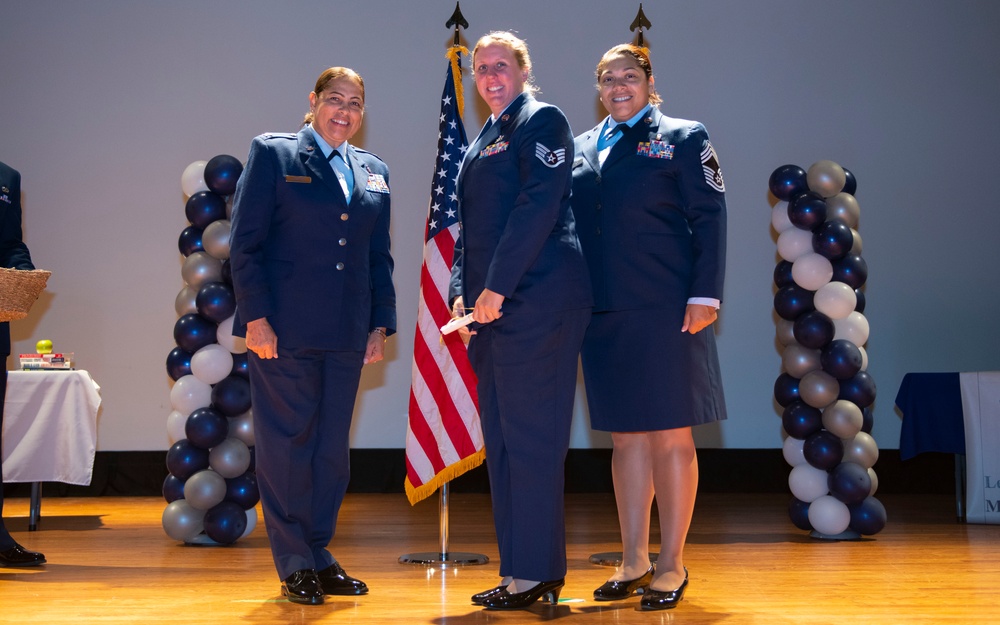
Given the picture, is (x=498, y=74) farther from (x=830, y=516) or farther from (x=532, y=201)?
(x=830, y=516)

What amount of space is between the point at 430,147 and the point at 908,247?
3097 mm

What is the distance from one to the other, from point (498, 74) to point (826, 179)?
2329mm

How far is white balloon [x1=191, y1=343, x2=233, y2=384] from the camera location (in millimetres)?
4242

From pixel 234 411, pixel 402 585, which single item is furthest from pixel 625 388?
pixel 234 411

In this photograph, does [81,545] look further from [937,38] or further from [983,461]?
[937,38]

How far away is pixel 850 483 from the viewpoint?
435 cm

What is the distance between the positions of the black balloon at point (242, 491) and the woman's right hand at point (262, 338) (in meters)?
1.44

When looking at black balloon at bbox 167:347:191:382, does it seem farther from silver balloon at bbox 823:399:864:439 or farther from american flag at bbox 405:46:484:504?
silver balloon at bbox 823:399:864:439

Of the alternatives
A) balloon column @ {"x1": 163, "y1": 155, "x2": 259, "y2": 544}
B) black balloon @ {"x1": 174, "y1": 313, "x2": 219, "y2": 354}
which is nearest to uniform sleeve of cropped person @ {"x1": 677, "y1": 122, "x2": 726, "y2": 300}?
balloon column @ {"x1": 163, "y1": 155, "x2": 259, "y2": 544}

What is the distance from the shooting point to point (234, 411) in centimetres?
424

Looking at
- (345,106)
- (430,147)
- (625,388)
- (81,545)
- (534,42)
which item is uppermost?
(534,42)

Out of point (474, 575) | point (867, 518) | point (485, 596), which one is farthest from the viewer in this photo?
point (867, 518)

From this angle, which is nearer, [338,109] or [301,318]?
[301,318]

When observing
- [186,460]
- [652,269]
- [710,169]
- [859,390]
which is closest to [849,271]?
[859,390]
